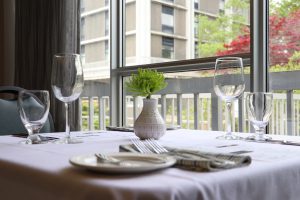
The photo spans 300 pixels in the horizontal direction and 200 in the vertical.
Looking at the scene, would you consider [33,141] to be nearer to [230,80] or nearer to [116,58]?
[230,80]

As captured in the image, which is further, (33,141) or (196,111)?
(196,111)

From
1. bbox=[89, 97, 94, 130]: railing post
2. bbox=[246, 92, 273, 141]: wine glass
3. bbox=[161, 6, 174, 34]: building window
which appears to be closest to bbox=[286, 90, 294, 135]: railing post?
bbox=[161, 6, 174, 34]: building window

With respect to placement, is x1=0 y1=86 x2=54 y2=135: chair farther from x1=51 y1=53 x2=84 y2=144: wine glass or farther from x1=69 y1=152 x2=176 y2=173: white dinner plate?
x1=69 y1=152 x2=176 y2=173: white dinner plate

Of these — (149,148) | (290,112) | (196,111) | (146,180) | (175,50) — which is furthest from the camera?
(196,111)

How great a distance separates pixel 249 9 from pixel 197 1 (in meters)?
0.54

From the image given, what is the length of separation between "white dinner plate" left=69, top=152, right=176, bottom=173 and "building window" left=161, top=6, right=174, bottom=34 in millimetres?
2298

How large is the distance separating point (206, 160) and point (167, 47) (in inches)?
91.6

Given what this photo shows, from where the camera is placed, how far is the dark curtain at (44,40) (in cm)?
308

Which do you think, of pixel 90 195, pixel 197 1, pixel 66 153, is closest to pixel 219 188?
pixel 90 195

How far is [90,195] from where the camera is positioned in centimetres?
56

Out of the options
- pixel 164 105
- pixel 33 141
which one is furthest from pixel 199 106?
pixel 33 141

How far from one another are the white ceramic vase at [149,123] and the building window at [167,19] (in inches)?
73.0

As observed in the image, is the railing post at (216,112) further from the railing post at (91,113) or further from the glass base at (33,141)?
the glass base at (33,141)

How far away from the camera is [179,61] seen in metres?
2.60
